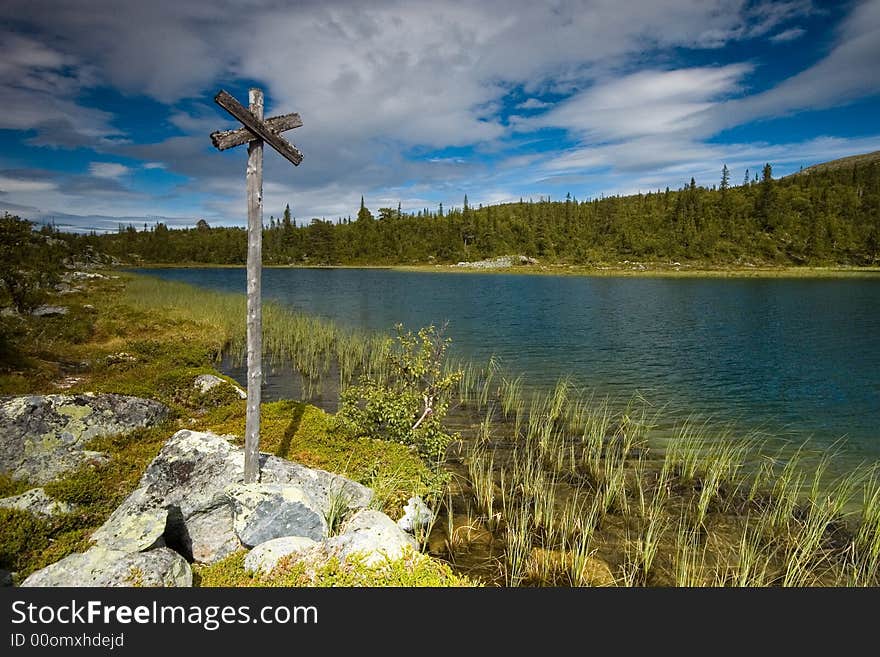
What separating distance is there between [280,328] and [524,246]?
133983 mm

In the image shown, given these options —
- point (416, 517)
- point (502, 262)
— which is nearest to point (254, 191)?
point (416, 517)

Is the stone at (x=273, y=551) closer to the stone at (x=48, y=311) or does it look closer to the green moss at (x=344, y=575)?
the green moss at (x=344, y=575)

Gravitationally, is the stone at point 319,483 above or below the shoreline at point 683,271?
below

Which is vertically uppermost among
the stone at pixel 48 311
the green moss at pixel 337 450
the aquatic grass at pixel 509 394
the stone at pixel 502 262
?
the stone at pixel 502 262

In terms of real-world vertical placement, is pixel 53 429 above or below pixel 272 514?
above

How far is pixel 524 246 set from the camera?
510 feet

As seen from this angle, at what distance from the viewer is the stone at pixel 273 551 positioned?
637 centimetres

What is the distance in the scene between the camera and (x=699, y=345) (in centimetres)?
2998

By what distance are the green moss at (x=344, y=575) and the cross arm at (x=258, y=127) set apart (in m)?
6.65

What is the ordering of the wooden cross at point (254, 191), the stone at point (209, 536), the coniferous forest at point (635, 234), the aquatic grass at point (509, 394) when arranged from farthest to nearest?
the coniferous forest at point (635, 234) → the aquatic grass at point (509, 394) → the wooden cross at point (254, 191) → the stone at point (209, 536)

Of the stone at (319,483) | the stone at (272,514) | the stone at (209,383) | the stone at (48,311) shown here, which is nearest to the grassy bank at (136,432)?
the stone at (209,383)

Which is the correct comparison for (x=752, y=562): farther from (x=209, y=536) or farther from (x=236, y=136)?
(x=236, y=136)

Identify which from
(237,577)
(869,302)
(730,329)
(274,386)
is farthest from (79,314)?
(869,302)

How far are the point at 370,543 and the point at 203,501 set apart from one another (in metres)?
3.32
